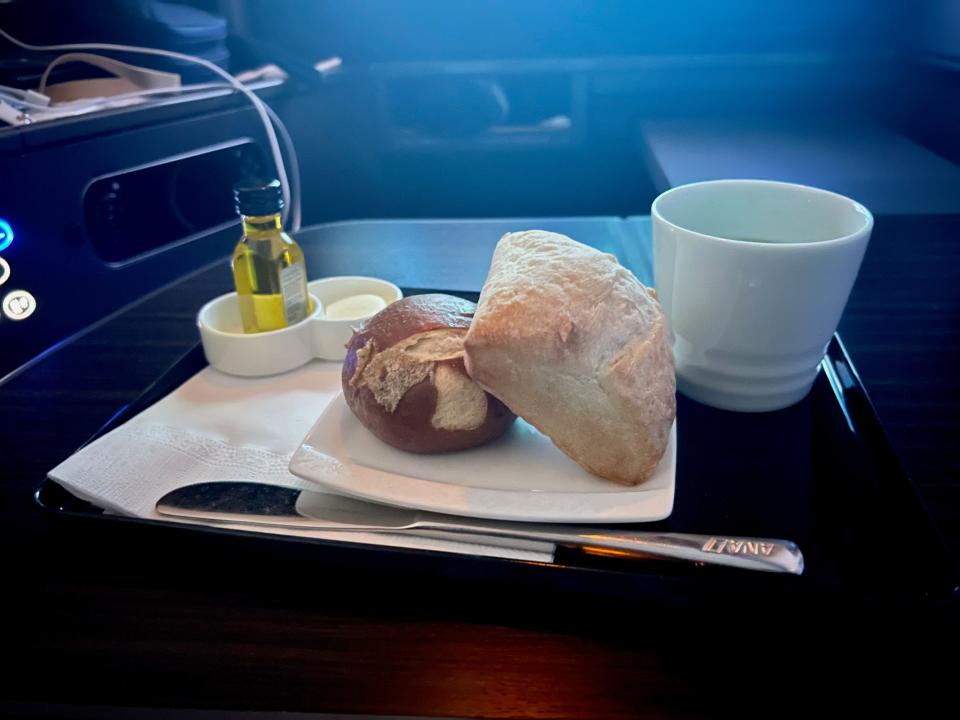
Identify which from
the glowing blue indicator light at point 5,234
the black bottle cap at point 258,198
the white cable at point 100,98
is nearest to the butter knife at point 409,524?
the black bottle cap at point 258,198

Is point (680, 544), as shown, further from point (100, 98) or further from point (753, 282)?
point (100, 98)

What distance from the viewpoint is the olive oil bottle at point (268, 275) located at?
65 cm

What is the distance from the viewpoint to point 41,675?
1.15 ft

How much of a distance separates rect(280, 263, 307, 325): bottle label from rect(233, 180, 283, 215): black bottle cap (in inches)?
2.2

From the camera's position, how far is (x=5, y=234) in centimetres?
81

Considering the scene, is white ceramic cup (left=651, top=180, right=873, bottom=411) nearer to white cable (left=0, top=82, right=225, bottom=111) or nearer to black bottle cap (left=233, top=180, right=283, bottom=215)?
black bottle cap (left=233, top=180, right=283, bottom=215)

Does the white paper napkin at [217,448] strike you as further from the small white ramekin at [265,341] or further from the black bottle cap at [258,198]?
the black bottle cap at [258,198]

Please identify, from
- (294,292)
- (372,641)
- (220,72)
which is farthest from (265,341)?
(220,72)

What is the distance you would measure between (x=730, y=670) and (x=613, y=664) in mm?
58

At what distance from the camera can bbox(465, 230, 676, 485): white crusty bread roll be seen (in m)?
0.42

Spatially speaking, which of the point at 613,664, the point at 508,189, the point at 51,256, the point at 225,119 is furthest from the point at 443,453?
the point at 508,189

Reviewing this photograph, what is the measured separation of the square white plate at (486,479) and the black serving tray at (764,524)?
1.0 inches

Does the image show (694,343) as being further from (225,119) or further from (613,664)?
(225,119)

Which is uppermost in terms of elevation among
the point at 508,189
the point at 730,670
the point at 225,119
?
the point at 225,119
